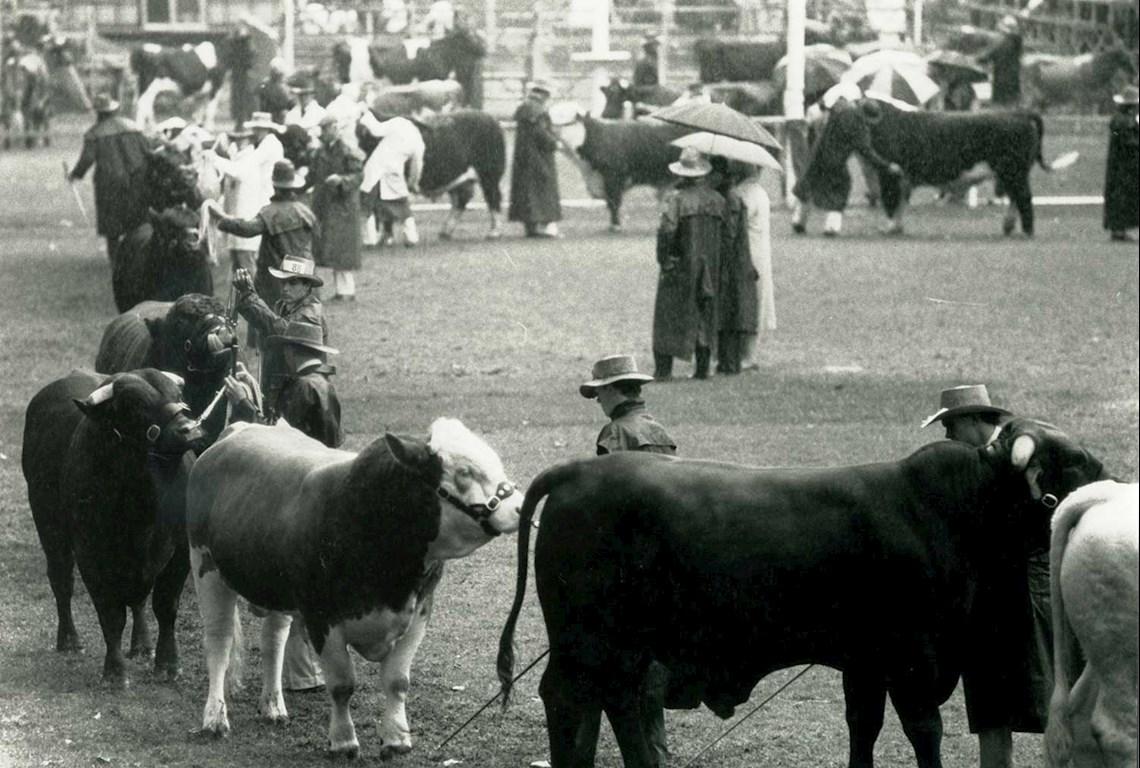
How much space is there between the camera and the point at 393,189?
24047 mm

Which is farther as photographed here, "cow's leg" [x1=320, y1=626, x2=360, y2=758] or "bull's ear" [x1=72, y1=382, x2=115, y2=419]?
"bull's ear" [x1=72, y1=382, x2=115, y2=419]

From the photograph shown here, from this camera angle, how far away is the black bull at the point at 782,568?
275 inches

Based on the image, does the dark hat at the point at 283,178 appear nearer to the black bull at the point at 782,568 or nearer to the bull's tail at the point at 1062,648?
the black bull at the point at 782,568

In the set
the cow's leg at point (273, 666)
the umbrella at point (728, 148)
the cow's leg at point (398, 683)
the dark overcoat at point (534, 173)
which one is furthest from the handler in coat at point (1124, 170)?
the cow's leg at point (398, 683)

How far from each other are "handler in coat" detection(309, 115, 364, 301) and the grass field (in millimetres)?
448

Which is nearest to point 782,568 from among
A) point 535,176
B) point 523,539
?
point 523,539

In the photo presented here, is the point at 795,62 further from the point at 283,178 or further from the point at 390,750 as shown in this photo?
the point at 390,750

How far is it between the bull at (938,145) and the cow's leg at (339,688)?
19108mm

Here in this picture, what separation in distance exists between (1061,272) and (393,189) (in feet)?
25.8

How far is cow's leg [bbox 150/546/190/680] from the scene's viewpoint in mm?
9234

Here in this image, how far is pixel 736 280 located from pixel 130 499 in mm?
8493

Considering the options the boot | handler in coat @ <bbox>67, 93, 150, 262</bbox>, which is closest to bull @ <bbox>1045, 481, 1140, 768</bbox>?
the boot

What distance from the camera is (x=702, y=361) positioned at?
55.2 ft

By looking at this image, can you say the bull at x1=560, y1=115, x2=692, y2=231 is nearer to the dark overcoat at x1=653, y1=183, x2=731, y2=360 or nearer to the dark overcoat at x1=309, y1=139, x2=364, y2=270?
the dark overcoat at x1=309, y1=139, x2=364, y2=270
